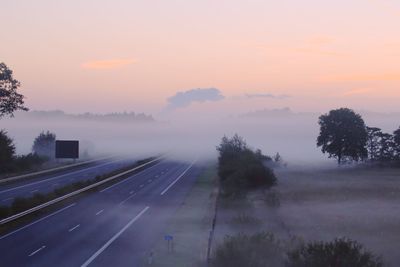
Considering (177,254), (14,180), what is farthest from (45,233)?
(14,180)

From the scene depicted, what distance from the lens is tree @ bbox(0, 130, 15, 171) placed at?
224 feet

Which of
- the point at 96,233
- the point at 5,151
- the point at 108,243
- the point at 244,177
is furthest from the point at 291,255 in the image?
the point at 5,151

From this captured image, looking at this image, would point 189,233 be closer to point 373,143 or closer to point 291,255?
point 291,255

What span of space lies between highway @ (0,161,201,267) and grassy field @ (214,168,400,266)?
3582mm

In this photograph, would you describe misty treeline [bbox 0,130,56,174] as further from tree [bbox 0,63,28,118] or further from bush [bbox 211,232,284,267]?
bush [bbox 211,232,284,267]

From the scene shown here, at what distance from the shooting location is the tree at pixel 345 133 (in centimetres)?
8681

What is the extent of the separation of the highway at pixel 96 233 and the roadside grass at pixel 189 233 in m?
0.57

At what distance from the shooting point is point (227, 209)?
3575cm

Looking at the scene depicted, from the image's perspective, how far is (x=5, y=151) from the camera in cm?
6869

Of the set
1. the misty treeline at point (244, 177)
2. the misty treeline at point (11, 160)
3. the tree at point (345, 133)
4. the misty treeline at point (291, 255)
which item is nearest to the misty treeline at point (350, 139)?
the tree at point (345, 133)

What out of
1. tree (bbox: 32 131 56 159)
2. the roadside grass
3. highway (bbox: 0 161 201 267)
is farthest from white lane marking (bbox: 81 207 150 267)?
tree (bbox: 32 131 56 159)

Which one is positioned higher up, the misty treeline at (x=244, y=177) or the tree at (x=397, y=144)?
the tree at (x=397, y=144)

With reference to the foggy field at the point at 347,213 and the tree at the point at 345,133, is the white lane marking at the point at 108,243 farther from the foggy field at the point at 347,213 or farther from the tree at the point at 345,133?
the tree at the point at 345,133

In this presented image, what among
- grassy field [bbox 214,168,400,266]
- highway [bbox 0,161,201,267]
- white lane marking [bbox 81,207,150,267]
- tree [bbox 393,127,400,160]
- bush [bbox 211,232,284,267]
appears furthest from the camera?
tree [bbox 393,127,400,160]
